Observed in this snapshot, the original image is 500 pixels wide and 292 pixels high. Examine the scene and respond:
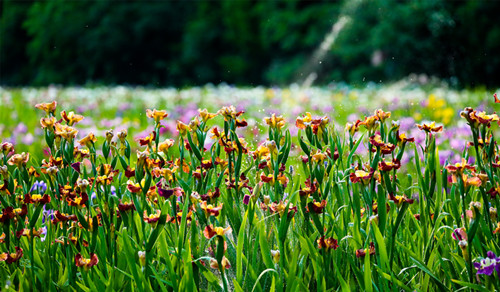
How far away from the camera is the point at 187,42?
17.5 metres

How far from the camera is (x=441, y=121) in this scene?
13.7 feet

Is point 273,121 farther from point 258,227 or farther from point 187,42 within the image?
point 187,42

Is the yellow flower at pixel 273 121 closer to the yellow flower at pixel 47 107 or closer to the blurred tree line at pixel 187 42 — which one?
the yellow flower at pixel 47 107

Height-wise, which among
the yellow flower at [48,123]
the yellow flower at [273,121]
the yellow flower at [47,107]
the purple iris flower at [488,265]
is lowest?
the purple iris flower at [488,265]

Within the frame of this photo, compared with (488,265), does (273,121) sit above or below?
above

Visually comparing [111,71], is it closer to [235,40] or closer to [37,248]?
[235,40]

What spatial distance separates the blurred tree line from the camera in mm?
14359

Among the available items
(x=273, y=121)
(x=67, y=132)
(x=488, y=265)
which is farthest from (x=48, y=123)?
(x=488, y=265)

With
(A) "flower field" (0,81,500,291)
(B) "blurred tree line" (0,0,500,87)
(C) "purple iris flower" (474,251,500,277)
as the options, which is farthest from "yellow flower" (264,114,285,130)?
(B) "blurred tree line" (0,0,500,87)

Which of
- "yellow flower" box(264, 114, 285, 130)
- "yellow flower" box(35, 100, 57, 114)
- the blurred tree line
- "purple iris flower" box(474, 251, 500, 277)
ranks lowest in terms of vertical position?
"purple iris flower" box(474, 251, 500, 277)

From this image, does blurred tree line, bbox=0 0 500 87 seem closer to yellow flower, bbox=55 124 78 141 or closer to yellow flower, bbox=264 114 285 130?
yellow flower, bbox=264 114 285 130

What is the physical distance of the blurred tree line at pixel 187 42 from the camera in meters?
14.4

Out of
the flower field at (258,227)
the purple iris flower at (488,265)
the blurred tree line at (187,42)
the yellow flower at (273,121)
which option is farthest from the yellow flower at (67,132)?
the blurred tree line at (187,42)

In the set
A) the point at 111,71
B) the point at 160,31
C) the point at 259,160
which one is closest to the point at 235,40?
the point at 160,31
